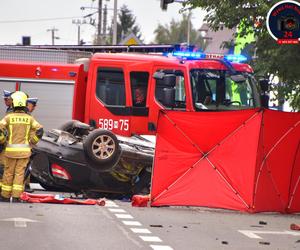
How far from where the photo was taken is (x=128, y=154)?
1420cm

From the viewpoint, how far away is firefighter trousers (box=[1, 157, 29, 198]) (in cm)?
1305

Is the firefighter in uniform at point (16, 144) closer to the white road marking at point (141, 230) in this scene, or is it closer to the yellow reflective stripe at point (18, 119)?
the yellow reflective stripe at point (18, 119)

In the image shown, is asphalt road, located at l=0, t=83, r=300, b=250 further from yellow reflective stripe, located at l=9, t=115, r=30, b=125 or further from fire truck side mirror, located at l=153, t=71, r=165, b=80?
fire truck side mirror, located at l=153, t=71, r=165, b=80

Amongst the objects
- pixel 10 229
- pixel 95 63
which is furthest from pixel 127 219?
pixel 95 63

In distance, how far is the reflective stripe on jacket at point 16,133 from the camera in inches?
517

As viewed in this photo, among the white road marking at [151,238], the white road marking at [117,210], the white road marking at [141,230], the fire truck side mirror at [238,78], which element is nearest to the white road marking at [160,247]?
the white road marking at [151,238]

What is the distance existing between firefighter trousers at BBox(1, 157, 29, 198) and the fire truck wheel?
1310 mm

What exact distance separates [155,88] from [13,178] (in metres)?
3.61

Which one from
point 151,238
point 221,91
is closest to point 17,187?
point 151,238

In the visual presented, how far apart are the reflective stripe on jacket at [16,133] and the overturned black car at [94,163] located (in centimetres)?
109

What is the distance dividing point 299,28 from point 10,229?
5.35 m

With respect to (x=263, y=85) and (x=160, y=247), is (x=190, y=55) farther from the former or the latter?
A: (x=160, y=247)

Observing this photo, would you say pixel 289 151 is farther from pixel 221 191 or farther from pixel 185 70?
pixel 185 70
